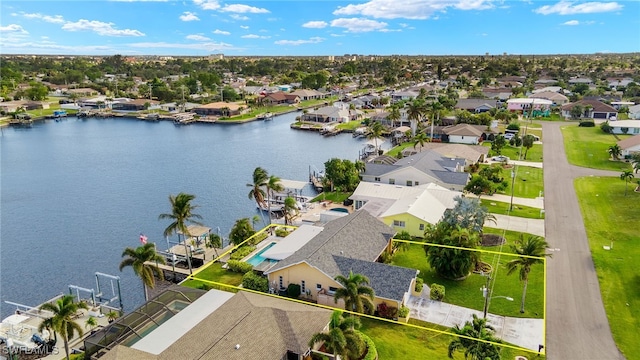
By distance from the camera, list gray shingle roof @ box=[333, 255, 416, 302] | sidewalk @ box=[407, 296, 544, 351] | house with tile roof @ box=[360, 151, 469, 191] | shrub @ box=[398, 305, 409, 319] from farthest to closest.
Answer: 1. house with tile roof @ box=[360, 151, 469, 191]
2. gray shingle roof @ box=[333, 255, 416, 302]
3. shrub @ box=[398, 305, 409, 319]
4. sidewalk @ box=[407, 296, 544, 351]

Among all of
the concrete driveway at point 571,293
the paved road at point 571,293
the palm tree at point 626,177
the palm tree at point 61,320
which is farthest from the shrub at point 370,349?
the palm tree at point 626,177

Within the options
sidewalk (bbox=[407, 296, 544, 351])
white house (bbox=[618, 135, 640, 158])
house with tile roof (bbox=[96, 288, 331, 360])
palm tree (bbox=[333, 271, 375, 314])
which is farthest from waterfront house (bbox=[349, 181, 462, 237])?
white house (bbox=[618, 135, 640, 158])

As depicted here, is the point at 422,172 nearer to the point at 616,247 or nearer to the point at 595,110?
the point at 616,247

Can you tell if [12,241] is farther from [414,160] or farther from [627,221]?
[627,221]

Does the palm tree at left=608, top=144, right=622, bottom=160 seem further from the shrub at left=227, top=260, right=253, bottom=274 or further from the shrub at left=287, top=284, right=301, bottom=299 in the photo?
A: the shrub at left=227, top=260, right=253, bottom=274

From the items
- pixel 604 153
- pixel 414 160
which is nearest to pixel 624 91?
pixel 604 153
